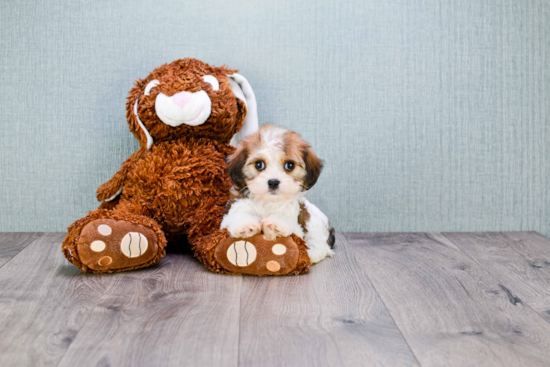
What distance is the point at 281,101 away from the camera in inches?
69.1

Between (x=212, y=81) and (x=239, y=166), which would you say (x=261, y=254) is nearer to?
(x=239, y=166)

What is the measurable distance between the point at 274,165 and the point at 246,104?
0.39 metres

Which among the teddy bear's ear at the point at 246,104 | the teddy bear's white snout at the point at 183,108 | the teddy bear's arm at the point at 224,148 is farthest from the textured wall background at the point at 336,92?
the teddy bear's white snout at the point at 183,108

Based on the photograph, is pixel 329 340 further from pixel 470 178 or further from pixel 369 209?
pixel 470 178

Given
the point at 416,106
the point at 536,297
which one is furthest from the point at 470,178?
the point at 536,297

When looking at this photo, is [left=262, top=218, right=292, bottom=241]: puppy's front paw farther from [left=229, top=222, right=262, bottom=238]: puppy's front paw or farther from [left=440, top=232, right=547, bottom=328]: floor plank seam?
[left=440, top=232, right=547, bottom=328]: floor plank seam

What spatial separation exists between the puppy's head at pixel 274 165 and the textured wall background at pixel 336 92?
18.9 inches

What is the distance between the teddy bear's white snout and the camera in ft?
4.56

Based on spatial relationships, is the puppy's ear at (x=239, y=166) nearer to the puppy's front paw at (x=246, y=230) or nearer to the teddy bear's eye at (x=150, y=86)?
the puppy's front paw at (x=246, y=230)

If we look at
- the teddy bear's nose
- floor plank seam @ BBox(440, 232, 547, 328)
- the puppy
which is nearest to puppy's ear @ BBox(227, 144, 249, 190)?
the puppy

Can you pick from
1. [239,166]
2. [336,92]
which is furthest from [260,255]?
[336,92]

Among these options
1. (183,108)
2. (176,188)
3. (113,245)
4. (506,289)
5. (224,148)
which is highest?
(183,108)

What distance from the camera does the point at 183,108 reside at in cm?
139

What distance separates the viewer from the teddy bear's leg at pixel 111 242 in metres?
1.24
